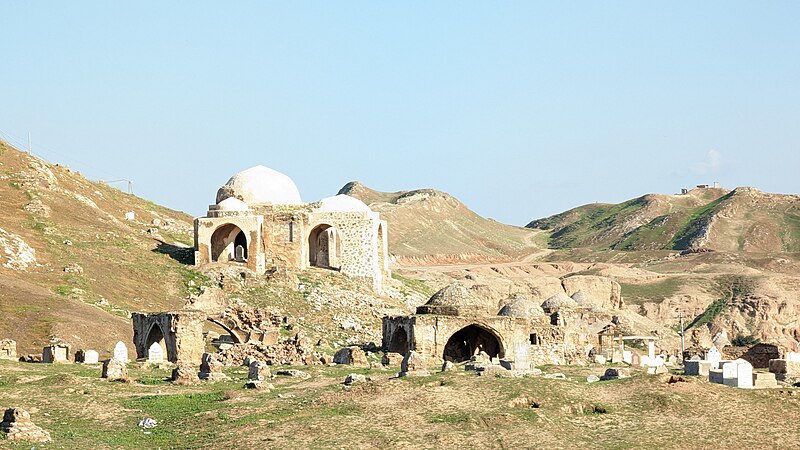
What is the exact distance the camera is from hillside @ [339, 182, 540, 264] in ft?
408

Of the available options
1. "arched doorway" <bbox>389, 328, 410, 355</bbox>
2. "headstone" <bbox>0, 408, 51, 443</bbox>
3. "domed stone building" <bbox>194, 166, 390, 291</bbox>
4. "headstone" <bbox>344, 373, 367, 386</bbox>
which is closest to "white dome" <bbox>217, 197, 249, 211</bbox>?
"domed stone building" <bbox>194, 166, 390, 291</bbox>

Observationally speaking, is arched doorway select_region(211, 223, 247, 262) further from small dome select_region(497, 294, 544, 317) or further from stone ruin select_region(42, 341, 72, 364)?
stone ruin select_region(42, 341, 72, 364)

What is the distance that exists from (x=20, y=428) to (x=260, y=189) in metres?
39.1

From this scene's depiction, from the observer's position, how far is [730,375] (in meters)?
29.0

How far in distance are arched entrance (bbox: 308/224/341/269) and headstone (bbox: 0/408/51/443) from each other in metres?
38.7

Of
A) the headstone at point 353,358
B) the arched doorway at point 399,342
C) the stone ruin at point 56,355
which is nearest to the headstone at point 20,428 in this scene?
the stone ruin at point 56,355

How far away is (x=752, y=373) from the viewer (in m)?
29.1

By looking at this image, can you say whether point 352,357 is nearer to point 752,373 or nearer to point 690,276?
point 752,373

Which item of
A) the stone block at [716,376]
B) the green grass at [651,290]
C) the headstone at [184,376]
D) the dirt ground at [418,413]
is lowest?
the dirt ground at [418,413]

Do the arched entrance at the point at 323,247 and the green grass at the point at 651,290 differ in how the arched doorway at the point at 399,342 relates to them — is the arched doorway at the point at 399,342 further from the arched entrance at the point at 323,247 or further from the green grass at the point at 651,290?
the green grass at the point at 651,290

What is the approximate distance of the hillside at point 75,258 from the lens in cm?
4209

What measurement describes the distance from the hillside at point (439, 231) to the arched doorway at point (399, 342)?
72.6m

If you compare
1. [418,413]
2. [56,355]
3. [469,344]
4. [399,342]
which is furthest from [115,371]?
[469,344]

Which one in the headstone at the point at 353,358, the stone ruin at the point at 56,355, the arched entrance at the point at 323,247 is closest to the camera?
the stone ruin at the point at 56,355
